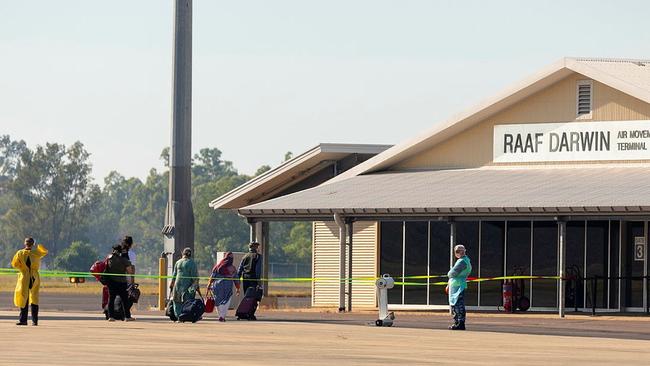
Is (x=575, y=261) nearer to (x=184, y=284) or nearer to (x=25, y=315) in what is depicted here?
(x=184, y=284)

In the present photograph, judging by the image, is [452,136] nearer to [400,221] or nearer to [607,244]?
[400,221]

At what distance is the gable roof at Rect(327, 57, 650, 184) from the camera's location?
40.4 m

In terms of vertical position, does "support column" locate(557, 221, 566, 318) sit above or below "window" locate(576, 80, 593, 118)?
below

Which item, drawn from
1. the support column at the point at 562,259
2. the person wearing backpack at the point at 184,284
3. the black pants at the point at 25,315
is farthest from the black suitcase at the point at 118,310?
the support column at the point at 562,259

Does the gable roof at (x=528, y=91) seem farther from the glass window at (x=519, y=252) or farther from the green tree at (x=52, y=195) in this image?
the green tree at (x=52, y=195)

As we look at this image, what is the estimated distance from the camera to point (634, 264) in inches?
1597

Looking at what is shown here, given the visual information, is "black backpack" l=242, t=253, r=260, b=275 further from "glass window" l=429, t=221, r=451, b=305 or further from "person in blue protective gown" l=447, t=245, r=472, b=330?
"glass window" l=429, t=221, r=451, b=305

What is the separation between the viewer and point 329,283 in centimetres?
4625

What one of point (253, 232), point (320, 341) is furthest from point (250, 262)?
point (320, 341)

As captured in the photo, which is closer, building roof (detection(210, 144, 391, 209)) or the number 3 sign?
the number 3 sign

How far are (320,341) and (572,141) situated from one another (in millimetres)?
17380

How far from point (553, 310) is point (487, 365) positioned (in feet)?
68.6

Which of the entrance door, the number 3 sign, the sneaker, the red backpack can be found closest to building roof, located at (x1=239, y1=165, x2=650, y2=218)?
the entrance door

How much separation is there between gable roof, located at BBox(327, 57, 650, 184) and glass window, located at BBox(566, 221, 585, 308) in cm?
338
